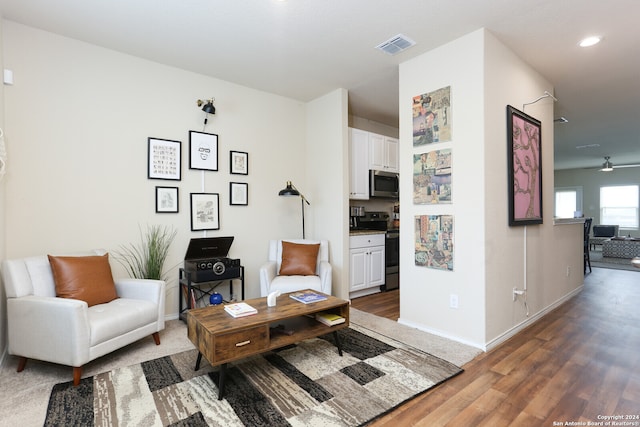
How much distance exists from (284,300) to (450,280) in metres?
1.52

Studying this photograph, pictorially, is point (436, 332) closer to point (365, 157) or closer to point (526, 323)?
point (526, 323)

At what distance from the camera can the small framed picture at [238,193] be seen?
3838mm

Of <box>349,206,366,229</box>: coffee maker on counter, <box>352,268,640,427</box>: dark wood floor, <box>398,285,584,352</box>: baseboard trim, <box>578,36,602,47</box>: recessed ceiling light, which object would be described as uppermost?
<box>578,36,602,47</box>: recessed ceiling light

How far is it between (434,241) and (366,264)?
1556 mm

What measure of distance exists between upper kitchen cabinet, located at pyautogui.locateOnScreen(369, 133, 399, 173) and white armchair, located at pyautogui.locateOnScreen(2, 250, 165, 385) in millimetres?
3510

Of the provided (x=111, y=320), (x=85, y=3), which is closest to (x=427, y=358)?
(x=111, y=320)

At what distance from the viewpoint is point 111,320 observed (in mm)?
2279

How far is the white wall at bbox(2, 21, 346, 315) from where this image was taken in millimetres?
2666

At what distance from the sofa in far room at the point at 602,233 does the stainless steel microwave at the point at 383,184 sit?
8.31m

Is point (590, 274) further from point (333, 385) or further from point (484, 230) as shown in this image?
point (333, 385)

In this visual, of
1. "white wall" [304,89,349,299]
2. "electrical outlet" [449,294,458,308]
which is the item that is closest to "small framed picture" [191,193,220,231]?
"white wall" [304,89,349,299]

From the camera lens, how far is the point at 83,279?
2.48 meters

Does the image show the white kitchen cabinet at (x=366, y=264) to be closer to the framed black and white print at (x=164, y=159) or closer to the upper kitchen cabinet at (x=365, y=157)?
the upper kitchen cabinet at (x=365, y=157)

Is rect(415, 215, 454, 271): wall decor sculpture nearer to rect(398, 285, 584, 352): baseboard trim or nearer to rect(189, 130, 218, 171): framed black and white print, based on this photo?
rect(398, 285, 584, 352): baseboard trim
